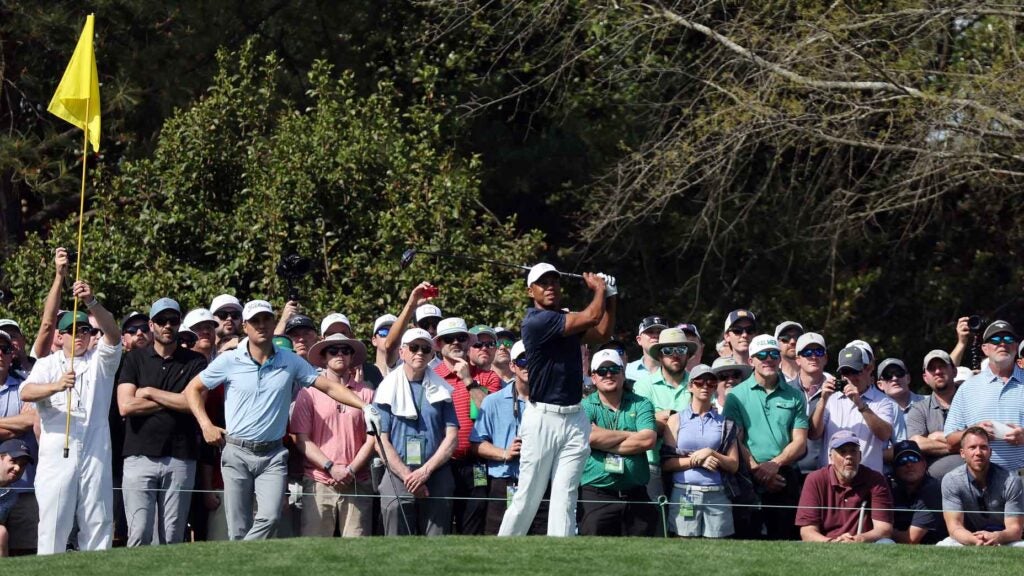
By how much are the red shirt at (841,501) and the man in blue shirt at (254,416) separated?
3.06 metres

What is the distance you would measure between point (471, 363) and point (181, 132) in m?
5.40

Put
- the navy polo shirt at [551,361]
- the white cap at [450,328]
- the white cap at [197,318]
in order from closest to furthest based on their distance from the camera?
the navy polo shirt at [551,361], the white cap at [197,318], the white cap at [450,328]

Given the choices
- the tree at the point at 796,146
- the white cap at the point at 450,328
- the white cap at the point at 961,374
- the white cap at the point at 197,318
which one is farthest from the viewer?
the tree at the point at 796,146

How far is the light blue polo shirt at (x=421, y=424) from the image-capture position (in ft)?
40.4

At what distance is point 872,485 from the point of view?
12156 mm

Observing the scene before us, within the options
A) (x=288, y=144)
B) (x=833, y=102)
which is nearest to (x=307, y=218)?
(x=288, y=144)

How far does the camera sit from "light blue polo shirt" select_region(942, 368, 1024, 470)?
40.8 ft

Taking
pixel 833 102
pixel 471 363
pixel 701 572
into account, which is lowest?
pixel 701 572

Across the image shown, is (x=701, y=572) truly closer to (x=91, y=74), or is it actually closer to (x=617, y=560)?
(x=617, y=560)

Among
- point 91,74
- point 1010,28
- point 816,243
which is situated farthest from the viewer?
point 816,243

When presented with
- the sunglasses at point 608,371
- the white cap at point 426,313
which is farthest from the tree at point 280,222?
the sunglasses at point 608,371

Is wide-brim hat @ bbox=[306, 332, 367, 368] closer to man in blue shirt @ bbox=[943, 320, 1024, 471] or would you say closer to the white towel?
the white towel

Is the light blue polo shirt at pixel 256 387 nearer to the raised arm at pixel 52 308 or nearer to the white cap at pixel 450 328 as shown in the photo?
the raised arm at pixel 52 308

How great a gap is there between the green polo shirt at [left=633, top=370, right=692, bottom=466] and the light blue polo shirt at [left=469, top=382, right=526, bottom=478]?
92cm
